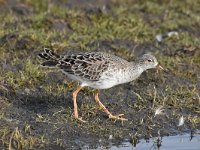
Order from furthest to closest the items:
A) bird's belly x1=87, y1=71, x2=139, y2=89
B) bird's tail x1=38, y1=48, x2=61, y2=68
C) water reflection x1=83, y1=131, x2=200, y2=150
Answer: bird's tail x1=38, y1=48, x2=61, y2=68
bird's belly x1=87, y1=71, x2=139, y2=89
water reflection x1=83, y1=131, x2=200, y2=150

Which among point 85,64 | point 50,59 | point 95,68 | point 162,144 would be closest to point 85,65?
point 85,64

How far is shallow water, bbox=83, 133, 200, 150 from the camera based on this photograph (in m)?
9.57

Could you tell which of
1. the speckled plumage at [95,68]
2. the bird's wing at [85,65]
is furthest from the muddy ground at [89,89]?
the bird's wing at [85,65]

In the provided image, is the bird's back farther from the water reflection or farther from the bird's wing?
the water reflection

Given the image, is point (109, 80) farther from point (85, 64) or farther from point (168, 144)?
point (168, 144)

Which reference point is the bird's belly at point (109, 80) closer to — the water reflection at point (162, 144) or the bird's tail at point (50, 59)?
the bird's tail at point (50, 59)

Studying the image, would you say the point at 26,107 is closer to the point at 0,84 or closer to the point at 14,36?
the point at 0,84

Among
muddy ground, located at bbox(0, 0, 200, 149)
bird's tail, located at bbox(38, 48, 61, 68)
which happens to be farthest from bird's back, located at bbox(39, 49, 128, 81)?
muddy ground, located at bbox(0, 0, 200, 149)

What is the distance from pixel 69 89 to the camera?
1124cm

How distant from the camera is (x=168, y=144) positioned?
985cm

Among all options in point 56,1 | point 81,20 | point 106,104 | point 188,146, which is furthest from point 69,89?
point 56,1

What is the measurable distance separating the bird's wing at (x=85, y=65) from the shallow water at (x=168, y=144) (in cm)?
112

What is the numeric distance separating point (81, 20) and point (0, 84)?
390 centimetres

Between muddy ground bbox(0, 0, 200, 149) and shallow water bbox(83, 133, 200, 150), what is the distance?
13 centimetres
